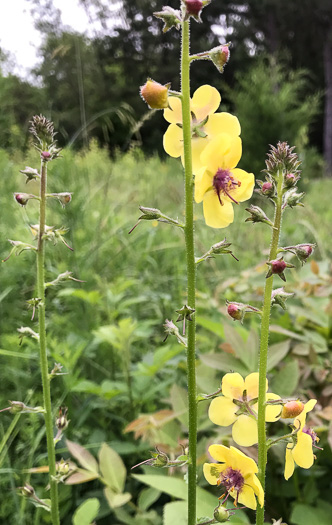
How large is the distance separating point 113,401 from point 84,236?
1.03 m

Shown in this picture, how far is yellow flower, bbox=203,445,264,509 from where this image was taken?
2.06 ft

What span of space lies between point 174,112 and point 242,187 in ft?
0.49

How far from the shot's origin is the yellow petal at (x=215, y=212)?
2.12ft

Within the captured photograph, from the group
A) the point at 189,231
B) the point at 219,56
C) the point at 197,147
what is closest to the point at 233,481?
the point at 189,231

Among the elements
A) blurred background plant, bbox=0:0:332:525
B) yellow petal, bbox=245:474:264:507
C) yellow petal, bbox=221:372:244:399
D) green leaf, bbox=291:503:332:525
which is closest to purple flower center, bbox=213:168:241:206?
yellow petal, bbox=221:372:244:399

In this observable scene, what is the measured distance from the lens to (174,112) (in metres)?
0.68

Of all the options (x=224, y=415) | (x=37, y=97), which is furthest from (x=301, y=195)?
(x=37, y=97)

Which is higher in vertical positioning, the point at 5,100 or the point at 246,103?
the point at 246,103

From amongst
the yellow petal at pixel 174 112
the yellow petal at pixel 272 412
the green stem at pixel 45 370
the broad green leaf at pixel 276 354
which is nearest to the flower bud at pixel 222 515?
the yellow petal at pixel 272 412

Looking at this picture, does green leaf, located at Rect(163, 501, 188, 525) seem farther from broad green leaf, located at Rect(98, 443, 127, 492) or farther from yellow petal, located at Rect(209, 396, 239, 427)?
yellow petal, located at Rect(209, 396, 239, 427)

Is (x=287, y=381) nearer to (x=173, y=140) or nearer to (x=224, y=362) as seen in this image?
(x=224, y=362)

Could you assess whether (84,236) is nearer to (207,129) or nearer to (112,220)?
(112,220)

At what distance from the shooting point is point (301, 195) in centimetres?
63

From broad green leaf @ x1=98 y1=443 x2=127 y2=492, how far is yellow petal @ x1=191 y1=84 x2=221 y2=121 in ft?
3.04
